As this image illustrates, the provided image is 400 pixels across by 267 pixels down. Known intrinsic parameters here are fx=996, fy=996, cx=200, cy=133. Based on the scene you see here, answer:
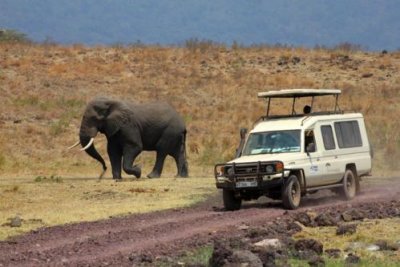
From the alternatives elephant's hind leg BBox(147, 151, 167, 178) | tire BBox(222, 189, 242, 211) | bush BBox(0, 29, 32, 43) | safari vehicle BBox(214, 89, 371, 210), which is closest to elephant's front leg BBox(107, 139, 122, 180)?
elephant's hind leg BBox(147, 151, 167, 178)

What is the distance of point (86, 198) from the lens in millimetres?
24844

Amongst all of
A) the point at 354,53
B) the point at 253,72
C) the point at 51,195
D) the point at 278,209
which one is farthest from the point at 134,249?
the point at 354,53

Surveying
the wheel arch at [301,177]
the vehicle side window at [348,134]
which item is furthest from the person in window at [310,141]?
the vehicle side window at [348,134]

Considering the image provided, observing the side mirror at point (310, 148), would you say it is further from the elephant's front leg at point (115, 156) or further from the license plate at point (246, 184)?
the elephant's front leg at point (115, 156)

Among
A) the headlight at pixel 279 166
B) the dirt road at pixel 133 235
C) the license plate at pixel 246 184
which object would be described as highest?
the headlight at pixel 279 166

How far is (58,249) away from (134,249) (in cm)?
121

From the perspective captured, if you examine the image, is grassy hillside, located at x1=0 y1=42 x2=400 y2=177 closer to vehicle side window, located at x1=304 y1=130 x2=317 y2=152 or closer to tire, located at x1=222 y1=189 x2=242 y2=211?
vehicle side window, located at x1=304 y1=130 x2=317 y2=152

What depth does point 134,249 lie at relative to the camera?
15.4 metres

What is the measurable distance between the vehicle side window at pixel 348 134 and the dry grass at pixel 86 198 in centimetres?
373

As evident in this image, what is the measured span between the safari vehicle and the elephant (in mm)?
8720

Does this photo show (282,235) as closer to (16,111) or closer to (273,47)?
(16,111)

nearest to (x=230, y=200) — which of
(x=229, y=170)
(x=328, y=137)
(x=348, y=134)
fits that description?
Result: (x=229, y=170)

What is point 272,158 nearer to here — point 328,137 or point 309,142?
point 309,142

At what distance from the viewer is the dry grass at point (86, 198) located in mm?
20547
